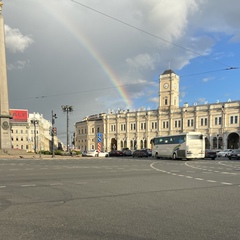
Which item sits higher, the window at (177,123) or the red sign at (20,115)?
the red sign at (20,115)

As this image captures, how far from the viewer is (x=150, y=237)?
15.9 ft

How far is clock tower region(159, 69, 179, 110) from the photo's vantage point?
11069 centimetres

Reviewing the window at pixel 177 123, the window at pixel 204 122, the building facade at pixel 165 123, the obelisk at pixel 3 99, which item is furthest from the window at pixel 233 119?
the obelisk at pixel 3 99

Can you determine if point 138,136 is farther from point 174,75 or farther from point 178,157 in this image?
point 178,157

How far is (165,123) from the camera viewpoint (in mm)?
108812

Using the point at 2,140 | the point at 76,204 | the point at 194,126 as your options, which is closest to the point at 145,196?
the point at 76,204

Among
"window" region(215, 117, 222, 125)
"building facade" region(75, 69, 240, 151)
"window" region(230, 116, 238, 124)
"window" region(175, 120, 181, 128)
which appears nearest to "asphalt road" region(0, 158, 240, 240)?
"window" region(230, 116, 238, 124)

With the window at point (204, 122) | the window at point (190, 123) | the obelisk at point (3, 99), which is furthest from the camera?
the window at point (190, 123)

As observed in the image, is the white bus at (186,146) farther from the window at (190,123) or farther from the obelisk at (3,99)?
the window at (190,123)

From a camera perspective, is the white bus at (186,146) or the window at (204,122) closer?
the white bus at (186,146)

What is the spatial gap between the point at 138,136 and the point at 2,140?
7938cm

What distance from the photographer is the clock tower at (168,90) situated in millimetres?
110688

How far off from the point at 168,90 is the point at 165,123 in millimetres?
12848

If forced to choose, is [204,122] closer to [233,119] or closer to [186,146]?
[233,119]
